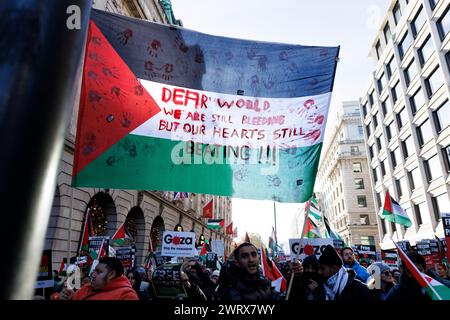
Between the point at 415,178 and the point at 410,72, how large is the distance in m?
9.92

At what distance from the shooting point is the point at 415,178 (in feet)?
91.9

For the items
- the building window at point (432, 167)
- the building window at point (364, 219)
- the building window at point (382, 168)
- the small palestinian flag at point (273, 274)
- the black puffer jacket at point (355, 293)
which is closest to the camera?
the black puffer jacket at point (355, 293)

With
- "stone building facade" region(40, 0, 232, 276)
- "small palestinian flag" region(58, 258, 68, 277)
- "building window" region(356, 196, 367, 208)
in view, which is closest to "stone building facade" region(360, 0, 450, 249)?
"building window" region(356, 196, 367, 208)

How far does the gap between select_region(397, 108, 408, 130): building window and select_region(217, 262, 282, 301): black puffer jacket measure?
31.4 metres

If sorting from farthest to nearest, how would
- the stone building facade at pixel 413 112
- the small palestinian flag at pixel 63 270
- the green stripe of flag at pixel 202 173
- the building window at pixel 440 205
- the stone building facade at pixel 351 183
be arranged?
the stone building facade at pixel 351 183 < the stone building facade at pixel 413 112 < the building window at pixel 440 205 < the small palestinian flag at pixel 63 270 < the green stripe of flag at pixel 202 173

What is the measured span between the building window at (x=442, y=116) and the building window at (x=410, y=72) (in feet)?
16.7

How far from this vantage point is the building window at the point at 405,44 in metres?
28.4

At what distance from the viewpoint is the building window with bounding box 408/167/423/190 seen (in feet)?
88.5

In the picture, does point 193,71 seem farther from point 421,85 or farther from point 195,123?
point 421,85

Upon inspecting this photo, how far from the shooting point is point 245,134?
14.3 feet

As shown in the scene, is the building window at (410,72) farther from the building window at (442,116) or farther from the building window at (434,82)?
the building window at (442,116)

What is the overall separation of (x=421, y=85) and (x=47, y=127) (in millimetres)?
30780

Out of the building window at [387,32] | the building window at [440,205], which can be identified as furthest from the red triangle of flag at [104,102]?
the building window at [387,32]

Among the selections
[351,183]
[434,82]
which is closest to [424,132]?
[434,82]
